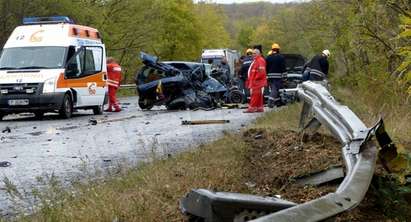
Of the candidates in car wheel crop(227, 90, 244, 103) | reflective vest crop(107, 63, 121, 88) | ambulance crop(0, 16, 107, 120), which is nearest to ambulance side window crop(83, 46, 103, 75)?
ambulance crop(0, 16, 107, 120)

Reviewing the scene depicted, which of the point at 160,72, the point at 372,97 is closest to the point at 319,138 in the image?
Answer: the point at 372,97

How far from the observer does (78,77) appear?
1806 centimetres

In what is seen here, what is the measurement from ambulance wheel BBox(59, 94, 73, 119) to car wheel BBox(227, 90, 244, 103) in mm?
7115

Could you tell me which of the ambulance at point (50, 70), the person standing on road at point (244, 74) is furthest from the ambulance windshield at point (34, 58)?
the person standing on road at point (244, 74)

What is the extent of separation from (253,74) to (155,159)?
11418mm

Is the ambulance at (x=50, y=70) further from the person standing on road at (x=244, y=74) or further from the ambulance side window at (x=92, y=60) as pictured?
the person standing on road at (x=244, y=74)

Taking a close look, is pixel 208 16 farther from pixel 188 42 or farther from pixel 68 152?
pixel 68 152

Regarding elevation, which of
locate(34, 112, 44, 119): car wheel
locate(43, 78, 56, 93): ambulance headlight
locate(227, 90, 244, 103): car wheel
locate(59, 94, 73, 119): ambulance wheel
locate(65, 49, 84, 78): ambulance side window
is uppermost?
locate(65, 49, 84, 78): ambulance side window

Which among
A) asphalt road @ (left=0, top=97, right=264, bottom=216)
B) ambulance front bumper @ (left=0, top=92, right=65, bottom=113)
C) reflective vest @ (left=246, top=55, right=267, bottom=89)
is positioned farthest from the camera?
reflective vest @ (left=246, top=55, right=267, bottom=89)

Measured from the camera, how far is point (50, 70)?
17.3 meters

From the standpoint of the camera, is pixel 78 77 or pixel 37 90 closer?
pixel 37 90

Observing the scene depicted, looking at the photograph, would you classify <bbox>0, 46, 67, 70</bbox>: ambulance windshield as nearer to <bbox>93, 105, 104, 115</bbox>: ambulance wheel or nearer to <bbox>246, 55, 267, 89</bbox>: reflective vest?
<bbox>93, 105, 104, 115</bbox>: ambulance wheel

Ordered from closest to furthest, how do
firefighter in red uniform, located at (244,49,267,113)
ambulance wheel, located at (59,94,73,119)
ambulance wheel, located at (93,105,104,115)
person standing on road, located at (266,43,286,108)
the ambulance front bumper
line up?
1. the ambulance front bumper
2. ambulance wheel, located at (59,94,73,119)
3. firefighter in red uniform, located at (244,49,267,113)
4. person standing on road, located at (266,43,286,108)
5. ambulance wheel, located at (93,105,104,115)

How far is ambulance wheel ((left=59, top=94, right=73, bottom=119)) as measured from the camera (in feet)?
56.3
